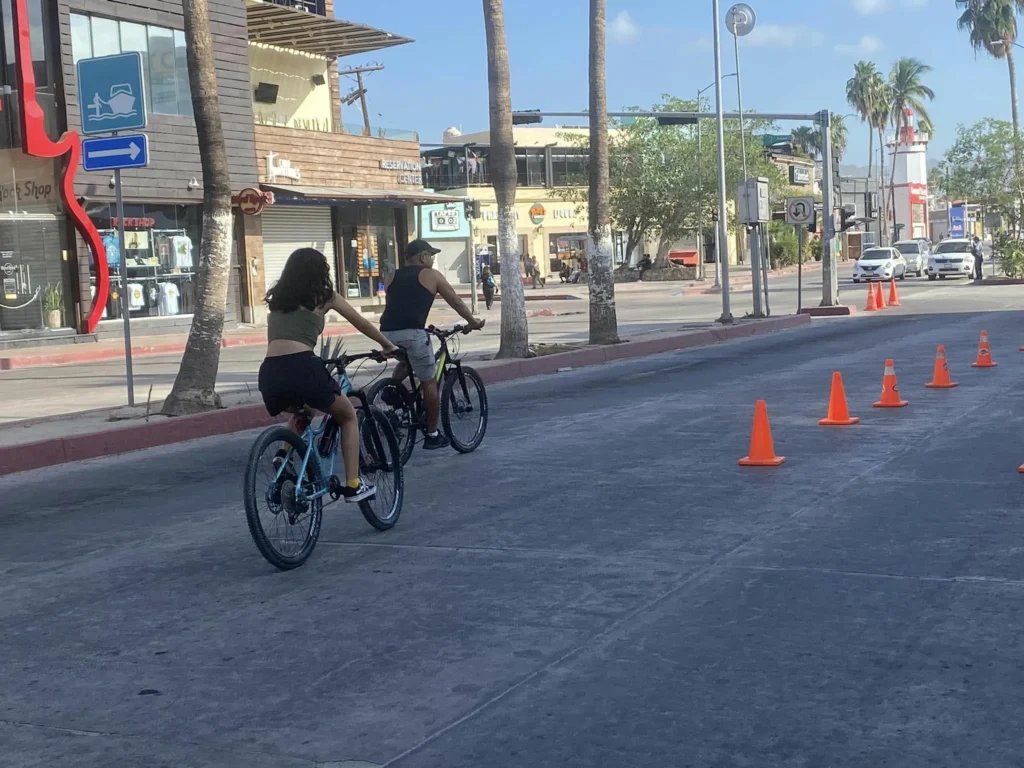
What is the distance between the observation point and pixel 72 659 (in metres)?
5.34

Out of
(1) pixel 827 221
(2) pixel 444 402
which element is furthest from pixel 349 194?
(2) pixel 444 402

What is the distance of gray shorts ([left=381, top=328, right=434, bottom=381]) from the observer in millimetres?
9914

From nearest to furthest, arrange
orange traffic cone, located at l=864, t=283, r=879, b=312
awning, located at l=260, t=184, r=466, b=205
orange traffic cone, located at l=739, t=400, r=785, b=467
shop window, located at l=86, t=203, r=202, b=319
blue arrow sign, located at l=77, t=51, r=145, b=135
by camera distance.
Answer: orange traffic cone, located at l=739, t=400, r=785, b=467, blue arrow sign, located at l=77, t=51, r=145, b=135, shop window, located at l=86, t=203, r=202, b=319, awning, located at l=260, t=184, r=466, b=205, orange traffic cone, located at l=864, t=283, r=879, b=312

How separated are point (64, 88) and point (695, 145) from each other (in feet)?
139

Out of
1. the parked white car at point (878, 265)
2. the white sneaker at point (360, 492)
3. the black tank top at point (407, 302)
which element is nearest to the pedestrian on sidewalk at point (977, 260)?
the parked white car at point (878, 265)

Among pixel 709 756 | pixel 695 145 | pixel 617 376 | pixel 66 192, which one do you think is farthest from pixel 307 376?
pixel 695 145

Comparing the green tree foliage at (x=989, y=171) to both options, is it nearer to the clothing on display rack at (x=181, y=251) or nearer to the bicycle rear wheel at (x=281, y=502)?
the clothing on display rack at (x=181, y=251)

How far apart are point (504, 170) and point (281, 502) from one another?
13.8m

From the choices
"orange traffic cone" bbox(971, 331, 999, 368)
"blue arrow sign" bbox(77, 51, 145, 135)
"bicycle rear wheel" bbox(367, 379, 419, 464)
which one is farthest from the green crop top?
"orange traffic cone" bbox(971, 331, 999, 368)

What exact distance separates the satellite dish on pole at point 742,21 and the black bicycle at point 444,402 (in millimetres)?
22565

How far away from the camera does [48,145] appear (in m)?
27.3

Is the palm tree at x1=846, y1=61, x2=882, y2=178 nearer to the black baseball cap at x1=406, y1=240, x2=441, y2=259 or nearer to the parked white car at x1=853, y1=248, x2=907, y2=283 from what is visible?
the parked white car at x1=853, y1=248, x2=907, y2=283

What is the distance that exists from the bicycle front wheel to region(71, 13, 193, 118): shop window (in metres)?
21.1

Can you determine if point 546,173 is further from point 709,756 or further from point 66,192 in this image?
point 709,756
